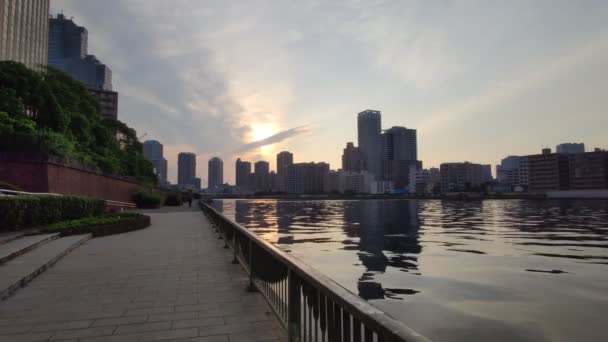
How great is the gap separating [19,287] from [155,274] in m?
2.64

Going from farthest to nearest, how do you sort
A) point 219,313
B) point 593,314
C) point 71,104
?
point 71,104 → point 593,314 → point 219,313

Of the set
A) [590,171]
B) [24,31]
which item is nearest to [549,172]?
[590,171]

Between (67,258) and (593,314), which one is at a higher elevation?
(67,258)

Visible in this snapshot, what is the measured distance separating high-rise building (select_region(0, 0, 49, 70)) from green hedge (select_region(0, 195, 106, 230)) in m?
85.6

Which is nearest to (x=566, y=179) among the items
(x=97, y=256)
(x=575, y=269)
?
(x=575, y=269)

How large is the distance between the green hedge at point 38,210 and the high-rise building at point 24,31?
85578mm

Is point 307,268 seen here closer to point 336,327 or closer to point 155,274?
point 336,327

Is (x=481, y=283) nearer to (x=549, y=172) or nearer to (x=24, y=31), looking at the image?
(x=24, y=31)

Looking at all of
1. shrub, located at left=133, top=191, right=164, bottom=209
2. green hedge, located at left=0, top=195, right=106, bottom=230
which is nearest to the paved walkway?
green hedge, located at left=0, top=195, right=106, bottom=230

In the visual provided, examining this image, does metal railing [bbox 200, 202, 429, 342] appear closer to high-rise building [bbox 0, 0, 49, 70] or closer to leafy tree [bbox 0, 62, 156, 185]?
leafy tree [bbox 0, 62, 156, 185]

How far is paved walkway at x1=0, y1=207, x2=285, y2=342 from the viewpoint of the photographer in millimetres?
5262

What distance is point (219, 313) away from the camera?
20.2ft

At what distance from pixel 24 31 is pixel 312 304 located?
137142 millimetres

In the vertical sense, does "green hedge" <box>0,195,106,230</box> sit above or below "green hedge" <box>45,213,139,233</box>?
above
